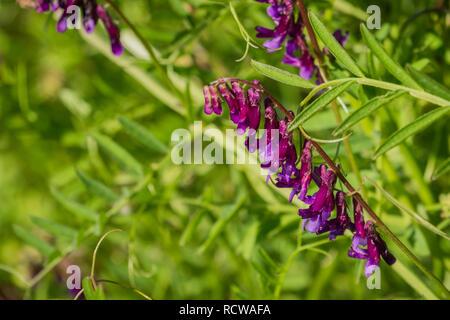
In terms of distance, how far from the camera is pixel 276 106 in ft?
2.91

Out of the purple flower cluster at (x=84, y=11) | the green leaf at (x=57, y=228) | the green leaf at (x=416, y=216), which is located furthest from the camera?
the green leaf at (x=57, y=228)

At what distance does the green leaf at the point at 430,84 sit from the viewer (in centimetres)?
93

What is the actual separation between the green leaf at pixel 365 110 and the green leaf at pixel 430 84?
2.5 inches

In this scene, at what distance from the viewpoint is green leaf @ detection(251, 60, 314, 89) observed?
2.92 ft

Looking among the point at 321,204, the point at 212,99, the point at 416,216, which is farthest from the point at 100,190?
the point at 416,216

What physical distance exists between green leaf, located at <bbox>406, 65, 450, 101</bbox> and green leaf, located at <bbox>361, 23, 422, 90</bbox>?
2 centimetres

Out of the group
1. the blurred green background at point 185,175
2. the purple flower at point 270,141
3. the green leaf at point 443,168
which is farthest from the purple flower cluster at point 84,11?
the green leaf at point 443,168

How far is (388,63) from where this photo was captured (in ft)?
3.10

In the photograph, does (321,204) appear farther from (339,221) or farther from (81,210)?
(81,210)

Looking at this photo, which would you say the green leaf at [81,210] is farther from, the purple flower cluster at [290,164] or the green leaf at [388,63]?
the green leaf at [388,63]

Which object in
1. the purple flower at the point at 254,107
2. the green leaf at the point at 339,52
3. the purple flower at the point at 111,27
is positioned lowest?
the purple flower at the point at 254,107

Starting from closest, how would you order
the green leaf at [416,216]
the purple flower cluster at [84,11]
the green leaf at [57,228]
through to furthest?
the green leaf at [416,216] < the purple flower cluster at [84,11] < the green leaf at [57,228]

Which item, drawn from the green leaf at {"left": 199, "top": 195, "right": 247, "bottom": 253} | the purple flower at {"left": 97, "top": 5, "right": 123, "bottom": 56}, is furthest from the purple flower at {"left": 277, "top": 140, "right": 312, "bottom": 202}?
the purple flower at {"left": 97, "top": 5, "right": 123, "bottom": 56}

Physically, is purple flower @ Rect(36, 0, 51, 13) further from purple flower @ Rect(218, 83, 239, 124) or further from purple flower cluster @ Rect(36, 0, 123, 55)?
purple flower @ Rect(218, 83, 239, 124)
